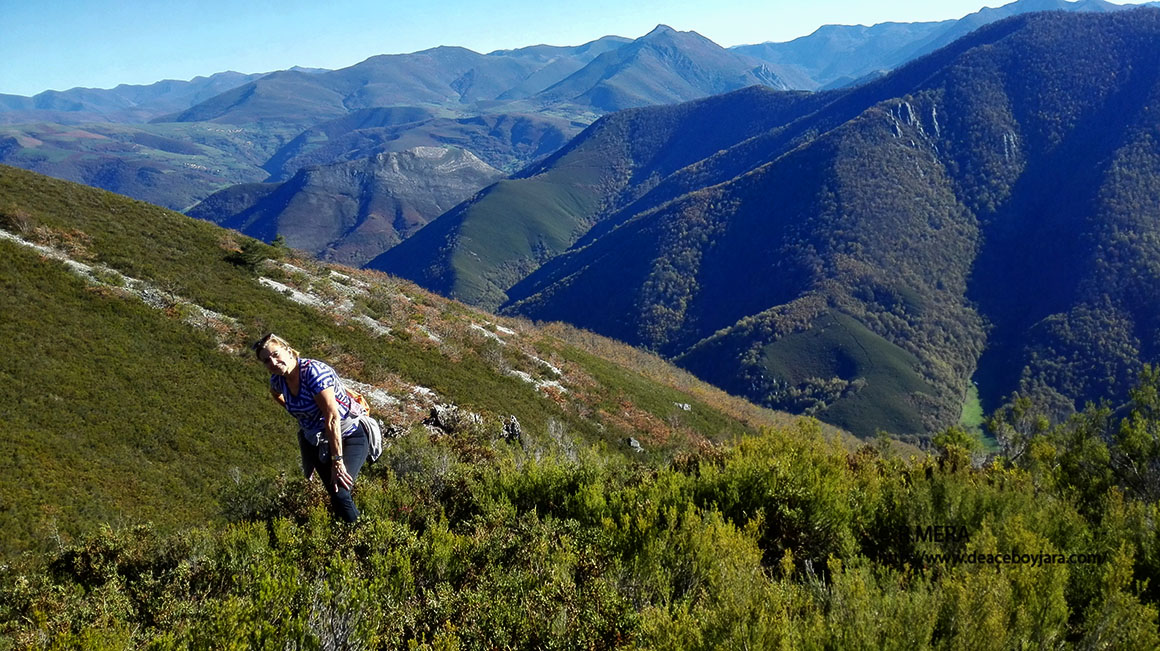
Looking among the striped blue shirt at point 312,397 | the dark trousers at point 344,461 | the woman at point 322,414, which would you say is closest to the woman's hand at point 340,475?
the woman at point 322,414

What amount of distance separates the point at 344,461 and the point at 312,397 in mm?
1037

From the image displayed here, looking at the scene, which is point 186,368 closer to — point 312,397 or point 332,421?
point 312,397

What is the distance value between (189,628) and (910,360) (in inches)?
8354

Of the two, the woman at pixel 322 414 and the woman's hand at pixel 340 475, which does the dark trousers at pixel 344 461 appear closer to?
the woman at pixel 322 414

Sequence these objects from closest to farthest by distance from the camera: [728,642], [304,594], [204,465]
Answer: [728,642] → [304,594] → [204,465]

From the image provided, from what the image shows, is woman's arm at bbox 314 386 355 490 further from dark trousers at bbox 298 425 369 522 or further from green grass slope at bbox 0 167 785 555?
green grass slope at bbox 0 167 785 555

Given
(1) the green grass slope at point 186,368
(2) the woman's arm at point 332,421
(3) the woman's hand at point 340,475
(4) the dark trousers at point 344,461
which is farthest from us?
(1) the green grass slope at point 186,368

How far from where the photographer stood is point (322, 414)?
7.39 meters

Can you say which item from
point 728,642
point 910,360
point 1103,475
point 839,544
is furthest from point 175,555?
point 910,360

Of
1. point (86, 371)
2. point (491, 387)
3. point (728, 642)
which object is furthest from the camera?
point (491, 387)

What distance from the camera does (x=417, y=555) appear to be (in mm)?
7773

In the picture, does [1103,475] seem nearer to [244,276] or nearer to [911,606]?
[911,606]

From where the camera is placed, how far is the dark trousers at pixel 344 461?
7.97 meters

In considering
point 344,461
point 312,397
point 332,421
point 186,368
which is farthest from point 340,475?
point 186,368
